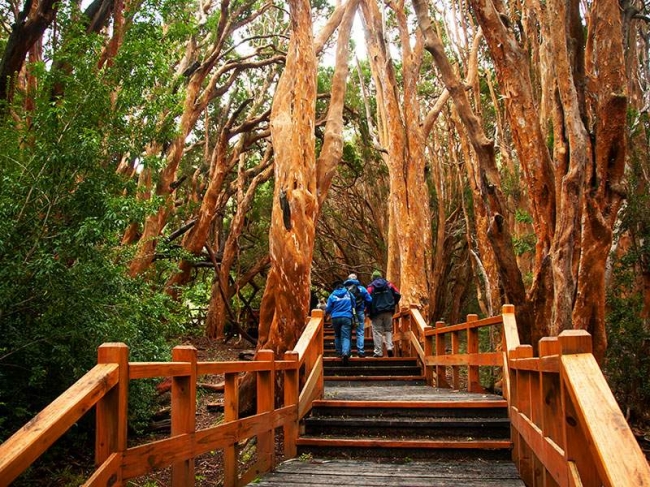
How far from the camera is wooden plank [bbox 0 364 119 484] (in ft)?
7.22

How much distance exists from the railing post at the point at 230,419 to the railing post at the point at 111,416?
61.5 inches

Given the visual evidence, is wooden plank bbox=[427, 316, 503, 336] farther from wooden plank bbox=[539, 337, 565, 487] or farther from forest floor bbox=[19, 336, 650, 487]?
wooden plank bbox=[539, 337, 565, 487]

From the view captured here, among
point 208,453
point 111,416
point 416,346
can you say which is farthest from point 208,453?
point 111,416

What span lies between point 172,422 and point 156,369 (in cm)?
57

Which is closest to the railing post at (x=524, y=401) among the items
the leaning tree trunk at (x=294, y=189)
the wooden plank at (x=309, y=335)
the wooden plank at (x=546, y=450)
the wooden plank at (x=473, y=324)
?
the wooden plank at (x=546, y=450)

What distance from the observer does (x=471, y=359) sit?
25.2ft

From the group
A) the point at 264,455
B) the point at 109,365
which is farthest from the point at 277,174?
the point at 109,365

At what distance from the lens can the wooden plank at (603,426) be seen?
1.95 metres

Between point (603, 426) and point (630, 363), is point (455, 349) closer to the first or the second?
point (630, 363)

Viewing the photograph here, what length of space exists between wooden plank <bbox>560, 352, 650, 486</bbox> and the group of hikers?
7.60m

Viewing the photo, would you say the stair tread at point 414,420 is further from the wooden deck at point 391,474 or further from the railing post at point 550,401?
the railing post at point 550,401

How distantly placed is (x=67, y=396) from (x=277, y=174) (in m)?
6.38

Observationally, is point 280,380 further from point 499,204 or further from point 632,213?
point 632,213

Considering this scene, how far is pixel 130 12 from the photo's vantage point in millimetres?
9227
